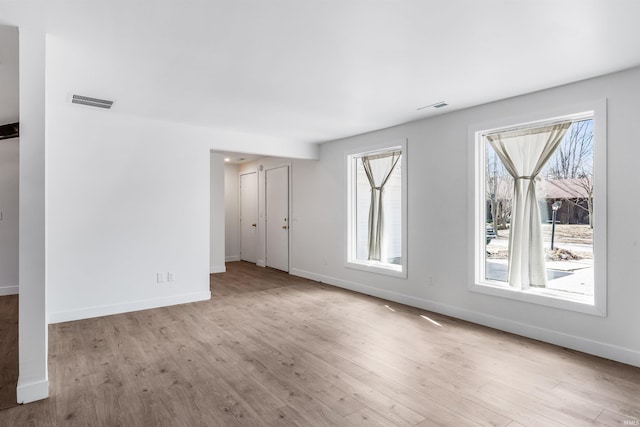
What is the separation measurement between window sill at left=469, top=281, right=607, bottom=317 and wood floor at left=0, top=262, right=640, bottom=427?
39 cm

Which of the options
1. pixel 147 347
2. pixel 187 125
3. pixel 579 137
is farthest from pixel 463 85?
pixel 147 347

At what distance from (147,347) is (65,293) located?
1.51 meters

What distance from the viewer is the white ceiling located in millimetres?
2146

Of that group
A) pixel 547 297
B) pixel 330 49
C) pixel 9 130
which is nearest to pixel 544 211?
pixel 547 297

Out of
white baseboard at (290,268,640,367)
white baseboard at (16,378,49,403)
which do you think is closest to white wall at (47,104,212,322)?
white baseboard at (16,378,49,403)

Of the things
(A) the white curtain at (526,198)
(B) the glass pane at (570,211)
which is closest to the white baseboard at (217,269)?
(A) the white curtain at (526,198)

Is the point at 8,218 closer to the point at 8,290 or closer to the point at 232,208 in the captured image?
the point at 8,290

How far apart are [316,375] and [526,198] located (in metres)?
2.77

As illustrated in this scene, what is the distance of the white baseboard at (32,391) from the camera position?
2363mm

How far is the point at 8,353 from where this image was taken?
3193 millimetres

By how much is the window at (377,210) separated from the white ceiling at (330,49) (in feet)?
4.54

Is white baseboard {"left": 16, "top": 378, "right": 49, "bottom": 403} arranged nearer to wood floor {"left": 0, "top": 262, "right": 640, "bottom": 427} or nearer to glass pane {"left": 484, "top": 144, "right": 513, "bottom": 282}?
wood floor {"left": 0, "top": 262, "right": 640, "bottom": 427}

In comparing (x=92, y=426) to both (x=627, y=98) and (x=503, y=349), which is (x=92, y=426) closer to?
(x=503, y=349)

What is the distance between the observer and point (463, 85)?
3406mm
